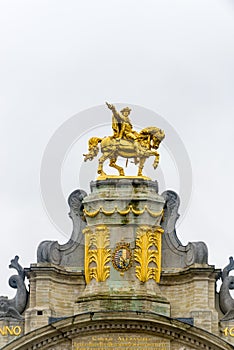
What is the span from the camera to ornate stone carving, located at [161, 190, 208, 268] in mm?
94688

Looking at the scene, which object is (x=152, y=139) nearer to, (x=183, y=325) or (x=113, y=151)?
(x=113, y=151)

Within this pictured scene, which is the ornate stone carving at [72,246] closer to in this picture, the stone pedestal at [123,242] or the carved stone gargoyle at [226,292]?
the stone pedestal at [123,242]

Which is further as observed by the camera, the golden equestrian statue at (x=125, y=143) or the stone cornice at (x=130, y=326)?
the golden equestrian statue at (x=125, y=143)

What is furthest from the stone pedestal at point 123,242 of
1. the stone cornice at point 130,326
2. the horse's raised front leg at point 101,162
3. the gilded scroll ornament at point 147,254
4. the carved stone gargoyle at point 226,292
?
the carved stone gargoyle at point 226,292

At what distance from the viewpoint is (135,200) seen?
94938mm

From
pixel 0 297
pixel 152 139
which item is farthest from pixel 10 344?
pixel 152 139

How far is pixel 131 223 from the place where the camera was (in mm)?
94750

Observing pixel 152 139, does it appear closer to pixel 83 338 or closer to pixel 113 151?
pixel 113 151

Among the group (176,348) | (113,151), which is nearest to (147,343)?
(176,348)

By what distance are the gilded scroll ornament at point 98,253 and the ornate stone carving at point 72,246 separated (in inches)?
27.3

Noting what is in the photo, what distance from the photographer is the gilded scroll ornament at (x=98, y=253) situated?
94500 millimetres

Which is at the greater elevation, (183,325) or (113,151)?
(113,151)

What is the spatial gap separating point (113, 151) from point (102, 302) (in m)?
5.69

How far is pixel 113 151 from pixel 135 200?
1.98 meters
